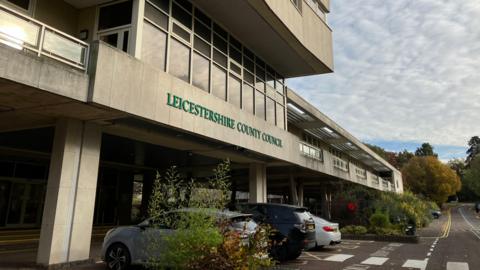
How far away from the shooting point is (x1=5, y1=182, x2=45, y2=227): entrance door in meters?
18.2

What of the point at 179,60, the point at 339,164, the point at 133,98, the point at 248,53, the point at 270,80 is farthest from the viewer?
the point at 339,164

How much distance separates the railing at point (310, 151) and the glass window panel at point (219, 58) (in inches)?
314

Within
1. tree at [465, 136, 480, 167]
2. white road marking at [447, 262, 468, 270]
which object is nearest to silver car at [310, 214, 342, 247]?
white road marking at [447, 262, 468, 270]

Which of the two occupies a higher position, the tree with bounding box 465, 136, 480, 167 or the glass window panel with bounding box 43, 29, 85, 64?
the tree with bounding box 465, 136, 480, 167

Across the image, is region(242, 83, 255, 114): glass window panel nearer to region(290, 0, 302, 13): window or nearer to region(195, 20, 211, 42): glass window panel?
region(195, 20, 211, 42): glass window panel

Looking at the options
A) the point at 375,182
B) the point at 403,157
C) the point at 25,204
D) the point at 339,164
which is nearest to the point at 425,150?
the point at 403,157

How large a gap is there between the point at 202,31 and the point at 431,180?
79954 mm

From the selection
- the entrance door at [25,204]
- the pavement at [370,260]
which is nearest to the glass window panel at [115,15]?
the pavement at [370,260]

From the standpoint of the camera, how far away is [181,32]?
14.0m

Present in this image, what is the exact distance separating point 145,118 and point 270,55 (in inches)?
420

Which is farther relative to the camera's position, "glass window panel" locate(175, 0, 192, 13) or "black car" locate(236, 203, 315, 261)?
"glass window panel" locate(175, 0, 192, 13)

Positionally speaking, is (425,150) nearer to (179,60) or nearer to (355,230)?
(355,230)

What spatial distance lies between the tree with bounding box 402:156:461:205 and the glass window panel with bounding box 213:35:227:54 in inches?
2909

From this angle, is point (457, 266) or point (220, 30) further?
point (220, 30)
